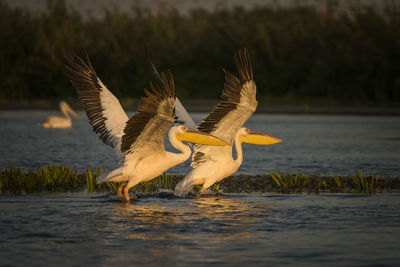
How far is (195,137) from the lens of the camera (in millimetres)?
10812

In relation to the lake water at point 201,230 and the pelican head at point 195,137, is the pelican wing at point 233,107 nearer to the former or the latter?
the pelican head at point 195,137

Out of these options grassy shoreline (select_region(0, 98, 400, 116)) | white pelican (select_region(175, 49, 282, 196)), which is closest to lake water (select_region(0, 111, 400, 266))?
white pelican (select_region(175, 49, 282, 196))

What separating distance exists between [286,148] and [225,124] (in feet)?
29.5

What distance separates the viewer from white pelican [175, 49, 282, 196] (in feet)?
35.2

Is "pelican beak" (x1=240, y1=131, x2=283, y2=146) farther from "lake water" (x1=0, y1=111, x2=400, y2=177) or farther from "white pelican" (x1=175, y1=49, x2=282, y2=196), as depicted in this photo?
"lake water" (x1=0, y1=111, x2=400, y2=177)

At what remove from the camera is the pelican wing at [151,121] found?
9258 millimetres

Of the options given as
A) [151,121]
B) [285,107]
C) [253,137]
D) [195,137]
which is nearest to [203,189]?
[195,137]

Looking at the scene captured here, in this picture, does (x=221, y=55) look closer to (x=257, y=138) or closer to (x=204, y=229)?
(x=257, y=138)

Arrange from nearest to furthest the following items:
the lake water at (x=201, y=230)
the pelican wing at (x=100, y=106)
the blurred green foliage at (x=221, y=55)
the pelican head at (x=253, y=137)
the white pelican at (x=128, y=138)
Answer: the lake water at (x=201, y=230), the white pelican at (x=128, y=138), the pelican wing at (x=100, y=106), the pelican head at (x=253, y=137), the blurred green foliage at (x=221, y=55)

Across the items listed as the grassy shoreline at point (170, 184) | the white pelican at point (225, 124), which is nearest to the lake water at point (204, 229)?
the white pelican at point (225, 124)

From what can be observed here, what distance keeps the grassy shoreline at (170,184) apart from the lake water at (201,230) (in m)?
0.53

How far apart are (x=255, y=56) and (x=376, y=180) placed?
32.9 m

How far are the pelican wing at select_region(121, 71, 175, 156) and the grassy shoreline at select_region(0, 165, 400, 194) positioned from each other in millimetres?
1469

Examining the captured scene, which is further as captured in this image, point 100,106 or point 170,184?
point 170,184
